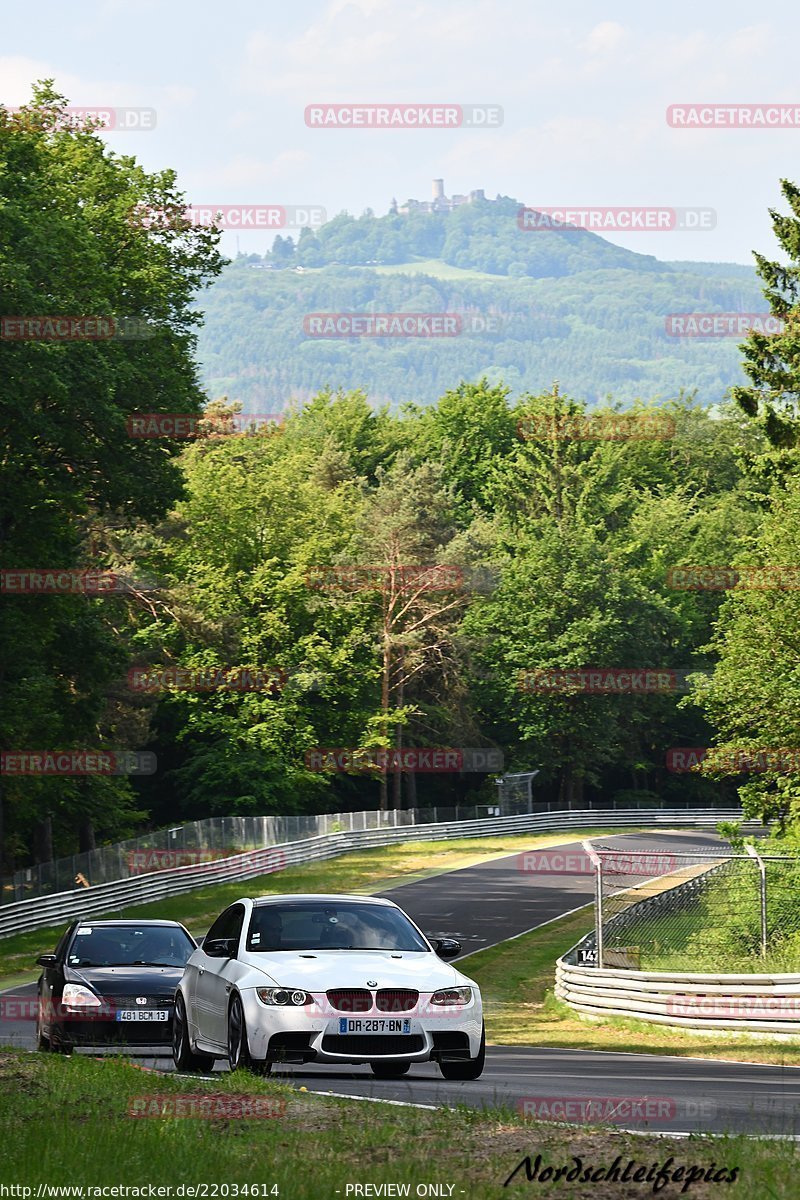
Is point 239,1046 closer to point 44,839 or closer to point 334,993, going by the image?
point 334,993

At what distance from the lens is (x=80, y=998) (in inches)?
675

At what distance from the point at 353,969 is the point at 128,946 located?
6.14 meters

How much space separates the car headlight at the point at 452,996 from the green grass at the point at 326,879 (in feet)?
74.2

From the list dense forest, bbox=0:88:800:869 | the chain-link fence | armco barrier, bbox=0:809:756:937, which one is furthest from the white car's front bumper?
armco barrier, bbox=0:809:756:937

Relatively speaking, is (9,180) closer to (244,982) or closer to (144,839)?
(144,839)

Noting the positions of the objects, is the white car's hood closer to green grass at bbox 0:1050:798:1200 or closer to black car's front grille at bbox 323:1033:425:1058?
black car's front grille at bbox 323:1033:425:1058

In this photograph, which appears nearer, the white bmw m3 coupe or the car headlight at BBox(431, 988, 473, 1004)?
the white bmw m3 coupe

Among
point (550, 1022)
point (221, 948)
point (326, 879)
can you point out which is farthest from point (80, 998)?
point (326, 879)

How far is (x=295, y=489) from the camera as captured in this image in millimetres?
79938

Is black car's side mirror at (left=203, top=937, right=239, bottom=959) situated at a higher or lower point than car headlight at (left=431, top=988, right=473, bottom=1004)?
higher

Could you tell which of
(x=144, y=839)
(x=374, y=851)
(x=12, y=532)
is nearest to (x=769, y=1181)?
(x=12, y=532)

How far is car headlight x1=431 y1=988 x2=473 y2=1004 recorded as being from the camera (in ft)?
41.9

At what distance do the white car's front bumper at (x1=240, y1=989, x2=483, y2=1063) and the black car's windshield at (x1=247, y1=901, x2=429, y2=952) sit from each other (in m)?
0.92

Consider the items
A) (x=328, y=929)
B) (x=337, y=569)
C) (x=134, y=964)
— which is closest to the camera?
(x=328, y=929)
